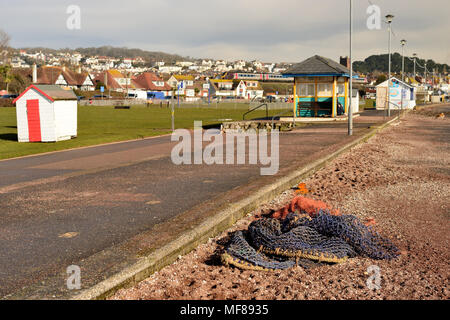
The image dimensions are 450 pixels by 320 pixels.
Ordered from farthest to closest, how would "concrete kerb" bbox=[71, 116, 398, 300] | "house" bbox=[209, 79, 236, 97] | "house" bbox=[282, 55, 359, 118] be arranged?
"house" bbox=[209, 79, 236, 97] < "house" bbox=[282, 55, 359, 118] < "concrete kerb" bbox=[71, 116, 398, 300]

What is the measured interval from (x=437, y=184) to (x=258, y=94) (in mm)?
159951

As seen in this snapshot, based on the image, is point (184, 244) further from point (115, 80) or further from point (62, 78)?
point (115, 80)

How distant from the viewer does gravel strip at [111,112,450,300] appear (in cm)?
447

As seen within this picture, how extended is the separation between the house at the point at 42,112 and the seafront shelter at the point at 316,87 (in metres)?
16.9

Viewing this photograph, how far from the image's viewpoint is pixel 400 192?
9266 mm

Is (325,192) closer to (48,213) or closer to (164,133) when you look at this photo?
(48,213)

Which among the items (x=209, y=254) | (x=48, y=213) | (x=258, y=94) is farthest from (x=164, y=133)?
(x=258, y=94)

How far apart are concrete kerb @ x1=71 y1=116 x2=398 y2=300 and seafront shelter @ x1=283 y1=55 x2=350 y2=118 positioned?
24.5m

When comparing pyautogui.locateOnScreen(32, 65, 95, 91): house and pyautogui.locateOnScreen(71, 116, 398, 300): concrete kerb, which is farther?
pyautogui.locateOnScreen(32, 65, 95, 91): house

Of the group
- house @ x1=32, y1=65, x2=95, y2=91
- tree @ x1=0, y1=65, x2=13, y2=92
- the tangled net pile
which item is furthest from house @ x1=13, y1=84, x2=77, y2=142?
house @ x1=32, y1=65, x2=95, y2=91

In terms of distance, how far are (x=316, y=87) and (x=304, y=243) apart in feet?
97.6

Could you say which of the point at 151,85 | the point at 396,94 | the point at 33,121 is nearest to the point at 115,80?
the point at 151,85

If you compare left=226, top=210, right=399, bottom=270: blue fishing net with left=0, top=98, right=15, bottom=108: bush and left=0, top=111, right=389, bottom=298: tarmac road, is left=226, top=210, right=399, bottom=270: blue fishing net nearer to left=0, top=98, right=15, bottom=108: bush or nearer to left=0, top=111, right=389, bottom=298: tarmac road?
left=0, top=111, right=389, bottom=298: tarmac road

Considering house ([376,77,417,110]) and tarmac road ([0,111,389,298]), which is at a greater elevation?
house ([376,77,417,110])
